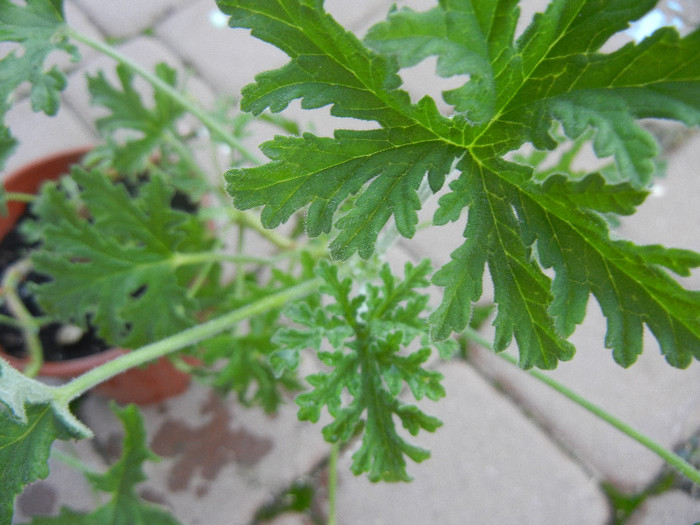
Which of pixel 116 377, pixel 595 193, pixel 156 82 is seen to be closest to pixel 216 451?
pixel 116 377

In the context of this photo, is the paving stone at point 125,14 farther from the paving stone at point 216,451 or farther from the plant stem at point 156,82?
the paving stone at point 216,451

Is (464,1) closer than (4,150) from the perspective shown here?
Yes

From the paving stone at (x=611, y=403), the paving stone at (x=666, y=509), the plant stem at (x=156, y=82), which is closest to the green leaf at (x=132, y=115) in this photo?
the plant stem at (x=156, y=82)

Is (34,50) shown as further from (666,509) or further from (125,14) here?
(666,509)

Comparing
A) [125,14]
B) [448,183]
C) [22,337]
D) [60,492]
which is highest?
[448,183]

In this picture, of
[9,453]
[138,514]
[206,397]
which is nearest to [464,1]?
[9,453]

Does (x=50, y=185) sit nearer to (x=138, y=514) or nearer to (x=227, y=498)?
(x=138, y=514)

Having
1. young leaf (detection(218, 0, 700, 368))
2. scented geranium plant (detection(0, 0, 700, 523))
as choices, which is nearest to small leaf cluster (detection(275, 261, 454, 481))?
scented geranium plant (detection(0, 0, 700, 523))
